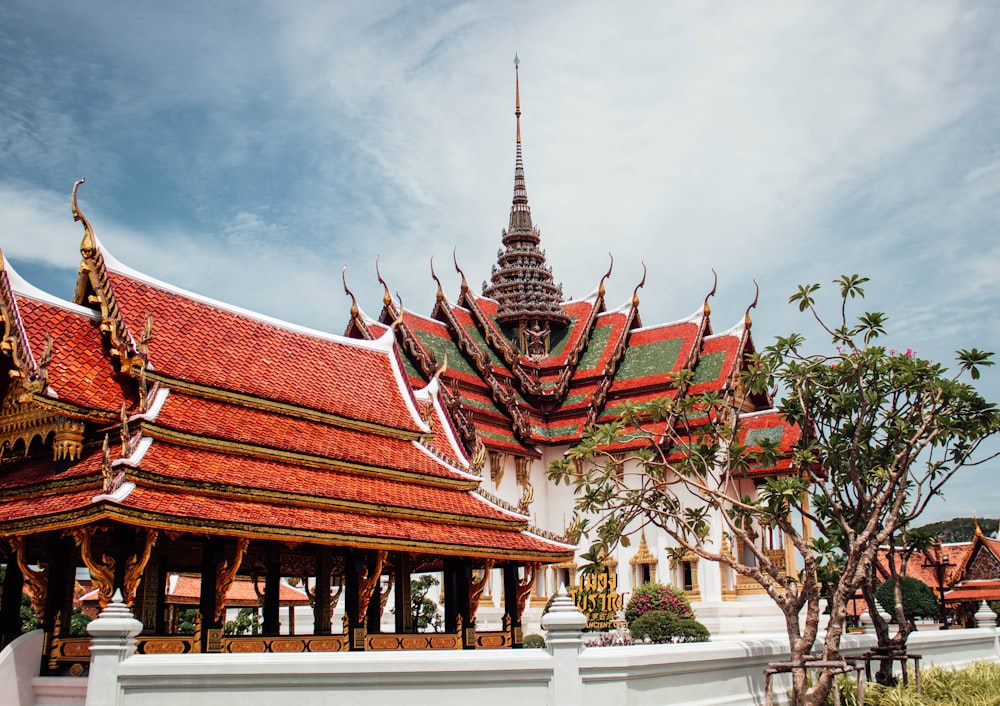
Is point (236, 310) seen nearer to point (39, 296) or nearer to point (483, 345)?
point (39, 296)

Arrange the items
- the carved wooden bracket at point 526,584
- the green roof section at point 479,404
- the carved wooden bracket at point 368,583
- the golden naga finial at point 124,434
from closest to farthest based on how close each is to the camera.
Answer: the golden naga finial at point 124,434, the carved wooden bracket at point 368,583, the carved wooden bracket at point 526,584, the green roof section at point 479,404

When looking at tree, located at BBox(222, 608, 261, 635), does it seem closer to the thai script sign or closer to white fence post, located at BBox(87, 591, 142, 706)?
the thai script sign

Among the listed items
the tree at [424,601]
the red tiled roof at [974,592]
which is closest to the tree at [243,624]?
the tree at [424,601]

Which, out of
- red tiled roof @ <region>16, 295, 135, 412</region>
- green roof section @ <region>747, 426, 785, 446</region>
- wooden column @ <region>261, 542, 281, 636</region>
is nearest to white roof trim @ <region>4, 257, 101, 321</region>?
red tiled roof @ <region>16, 295, 135, 412</region>

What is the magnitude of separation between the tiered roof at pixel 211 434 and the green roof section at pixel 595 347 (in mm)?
18249

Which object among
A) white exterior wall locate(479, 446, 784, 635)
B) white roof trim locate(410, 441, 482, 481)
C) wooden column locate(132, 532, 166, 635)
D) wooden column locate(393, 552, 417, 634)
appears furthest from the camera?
white exterior wall locate(479, 446, 784, 635)

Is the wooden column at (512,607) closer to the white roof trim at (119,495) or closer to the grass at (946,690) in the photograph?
the grass at (946,690)

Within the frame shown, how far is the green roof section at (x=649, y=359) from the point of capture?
32.2 meters

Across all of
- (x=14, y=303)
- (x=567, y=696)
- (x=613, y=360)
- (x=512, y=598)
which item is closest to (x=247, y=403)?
(x=14, y=303)

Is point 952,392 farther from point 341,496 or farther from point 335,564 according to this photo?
point 335,564

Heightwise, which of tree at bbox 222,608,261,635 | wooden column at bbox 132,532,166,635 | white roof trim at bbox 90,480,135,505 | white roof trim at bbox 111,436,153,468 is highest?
white roof trim at bbox 111,436,153,468

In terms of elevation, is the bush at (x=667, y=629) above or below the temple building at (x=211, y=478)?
below

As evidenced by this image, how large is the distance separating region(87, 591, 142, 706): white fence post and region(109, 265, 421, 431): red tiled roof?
4839mm

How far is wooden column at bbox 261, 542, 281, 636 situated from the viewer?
40.3ft
